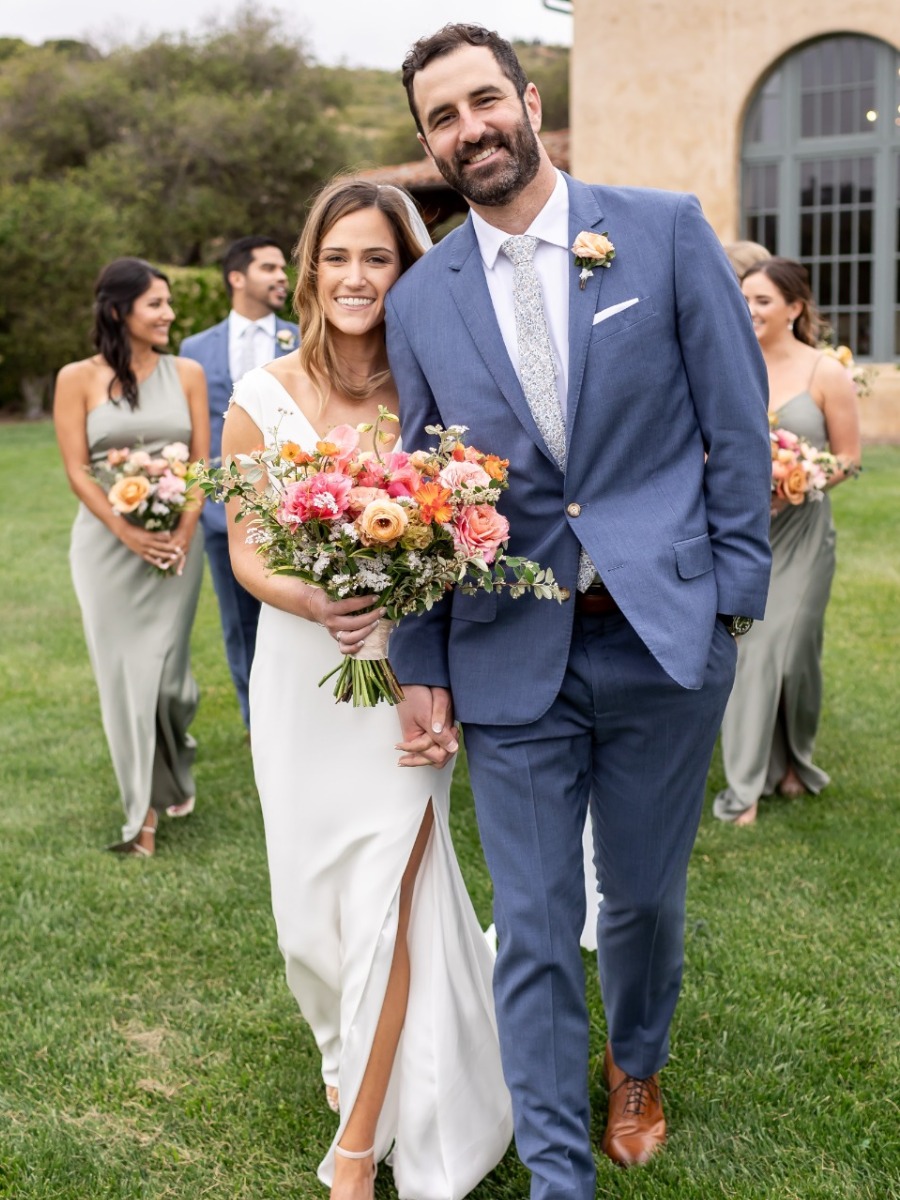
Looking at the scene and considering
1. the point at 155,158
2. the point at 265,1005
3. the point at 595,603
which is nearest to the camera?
the point at 595,603

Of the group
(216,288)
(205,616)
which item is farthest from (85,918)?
(216,288)

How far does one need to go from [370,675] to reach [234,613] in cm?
461

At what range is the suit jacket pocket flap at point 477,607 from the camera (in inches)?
134

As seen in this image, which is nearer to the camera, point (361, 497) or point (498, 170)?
point (361, 497)

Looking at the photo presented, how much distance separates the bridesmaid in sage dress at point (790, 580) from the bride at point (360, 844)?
300cm

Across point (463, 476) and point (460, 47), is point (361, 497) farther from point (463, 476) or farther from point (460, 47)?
point (460, 47)

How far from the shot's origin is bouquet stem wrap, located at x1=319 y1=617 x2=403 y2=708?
3486mm

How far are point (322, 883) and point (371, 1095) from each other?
568mm

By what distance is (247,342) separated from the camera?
26.9 ft

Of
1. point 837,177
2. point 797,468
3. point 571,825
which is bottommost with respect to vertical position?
point 571,825

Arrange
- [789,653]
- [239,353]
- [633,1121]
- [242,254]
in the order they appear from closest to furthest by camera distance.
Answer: [633,1121], [789,653], [239,353], [242,254]

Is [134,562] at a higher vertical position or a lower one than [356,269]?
lower

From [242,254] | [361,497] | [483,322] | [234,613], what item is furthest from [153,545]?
[361,497]

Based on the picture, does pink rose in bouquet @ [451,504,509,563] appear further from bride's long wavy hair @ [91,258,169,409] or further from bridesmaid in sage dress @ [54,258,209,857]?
bride's long wavy hair @ [91,258,169,409]
